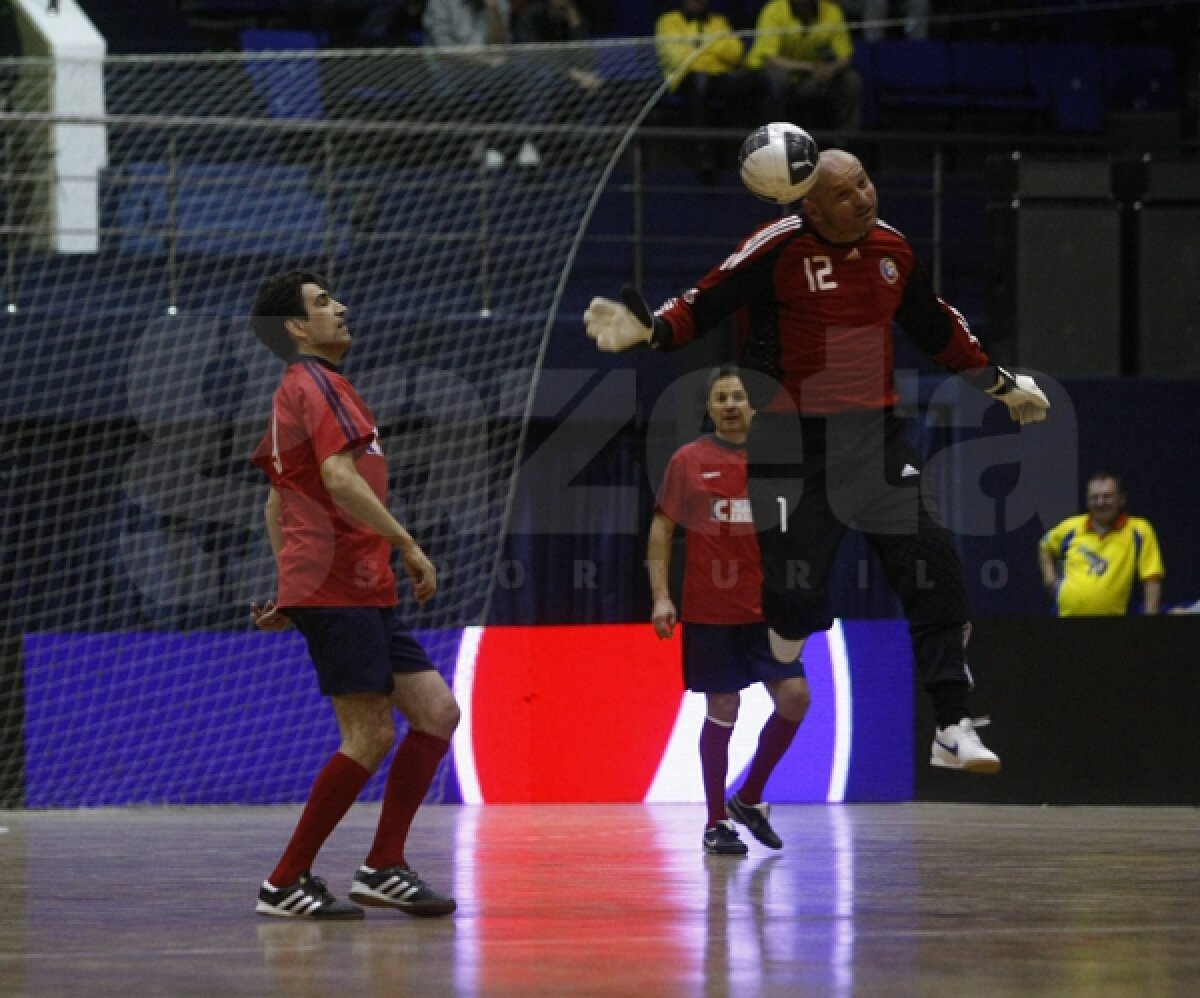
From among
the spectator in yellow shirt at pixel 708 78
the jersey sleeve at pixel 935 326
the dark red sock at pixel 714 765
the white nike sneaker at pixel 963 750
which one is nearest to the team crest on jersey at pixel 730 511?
the dark red sock at pixel 714 765

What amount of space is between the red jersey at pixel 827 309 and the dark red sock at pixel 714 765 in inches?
85.7

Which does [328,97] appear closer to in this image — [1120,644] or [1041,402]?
[1120,644]

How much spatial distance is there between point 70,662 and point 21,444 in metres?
1.57

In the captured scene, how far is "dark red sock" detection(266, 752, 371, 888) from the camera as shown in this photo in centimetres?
Result: 608

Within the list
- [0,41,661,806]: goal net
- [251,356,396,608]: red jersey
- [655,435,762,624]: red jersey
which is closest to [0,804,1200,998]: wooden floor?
[251,356,396,608]: red jersey

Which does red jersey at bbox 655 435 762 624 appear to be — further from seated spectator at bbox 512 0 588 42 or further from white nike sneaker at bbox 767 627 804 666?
seated spectator at bbox 512 0 588 42

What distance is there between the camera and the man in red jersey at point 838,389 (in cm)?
691

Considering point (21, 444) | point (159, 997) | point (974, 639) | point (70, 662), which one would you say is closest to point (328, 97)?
point (21, 444)

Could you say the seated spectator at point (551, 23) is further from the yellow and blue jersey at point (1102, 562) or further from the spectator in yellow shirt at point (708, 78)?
the yellow and blue jersey at point (1102, 562)

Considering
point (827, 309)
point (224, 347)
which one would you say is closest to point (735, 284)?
point (827, 309)

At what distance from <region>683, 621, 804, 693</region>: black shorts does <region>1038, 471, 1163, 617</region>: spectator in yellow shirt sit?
13.0 ft

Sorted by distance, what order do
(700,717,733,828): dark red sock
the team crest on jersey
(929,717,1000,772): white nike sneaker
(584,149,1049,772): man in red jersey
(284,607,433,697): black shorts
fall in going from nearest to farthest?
(284,607,433,697): black shorts, (929,717,1000,772): white nike sneaker, (584,149,1049,772): man in red jersey, (700,717,733,828): dark red sock, the team crest on jersey

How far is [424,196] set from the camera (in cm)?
1429

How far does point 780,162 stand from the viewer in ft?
21.6
